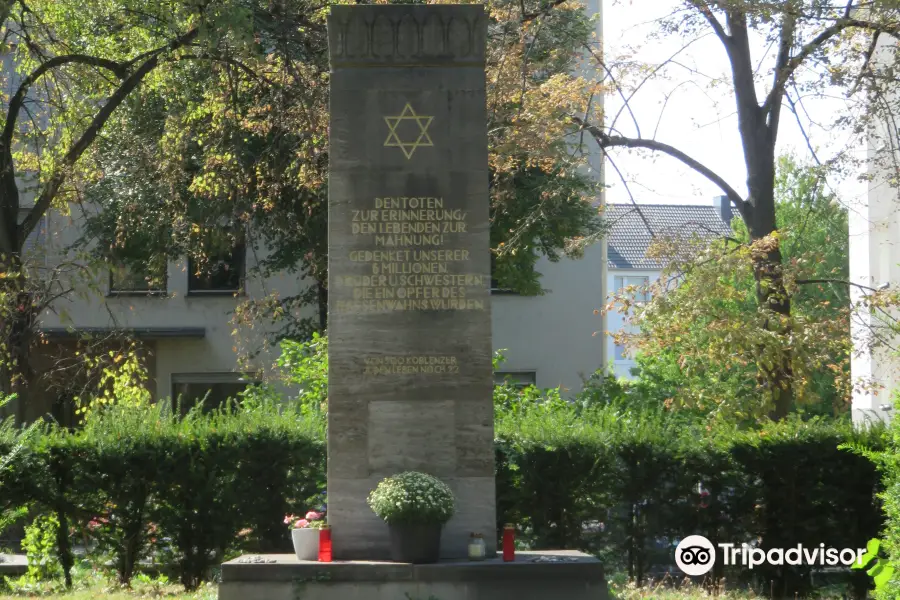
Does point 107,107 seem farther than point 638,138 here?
No

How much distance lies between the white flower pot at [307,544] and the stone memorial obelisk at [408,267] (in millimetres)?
206

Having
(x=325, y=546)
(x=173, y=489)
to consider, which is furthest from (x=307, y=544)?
(x=173, y=489)

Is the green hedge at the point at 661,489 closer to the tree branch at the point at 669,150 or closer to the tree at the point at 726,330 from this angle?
the tree at the point at 726,330

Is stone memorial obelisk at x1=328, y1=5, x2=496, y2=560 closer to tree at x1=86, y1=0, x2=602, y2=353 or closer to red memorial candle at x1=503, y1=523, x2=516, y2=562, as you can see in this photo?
red memorial candle at x1=503, y1=523, x2=516, y2=562

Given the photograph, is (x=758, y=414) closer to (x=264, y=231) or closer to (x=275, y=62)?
(x=275, y=62)

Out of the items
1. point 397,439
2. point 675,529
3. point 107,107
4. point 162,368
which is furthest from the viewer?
point 162,368

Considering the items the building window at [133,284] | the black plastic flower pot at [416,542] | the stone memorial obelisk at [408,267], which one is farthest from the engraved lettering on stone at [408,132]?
the building window at [133,284]

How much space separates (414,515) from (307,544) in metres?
1.16

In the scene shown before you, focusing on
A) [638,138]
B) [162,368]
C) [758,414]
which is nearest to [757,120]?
[638,138]

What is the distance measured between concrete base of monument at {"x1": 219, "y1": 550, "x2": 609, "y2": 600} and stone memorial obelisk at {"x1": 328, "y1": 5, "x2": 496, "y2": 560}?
595mm

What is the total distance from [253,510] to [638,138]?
878 centimetres

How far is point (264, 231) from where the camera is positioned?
24.1 metres

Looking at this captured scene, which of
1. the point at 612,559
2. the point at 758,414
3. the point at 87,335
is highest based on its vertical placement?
the point at 87,335

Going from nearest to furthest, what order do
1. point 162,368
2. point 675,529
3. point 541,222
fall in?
point 675,529, point 541,222, point 162,368
